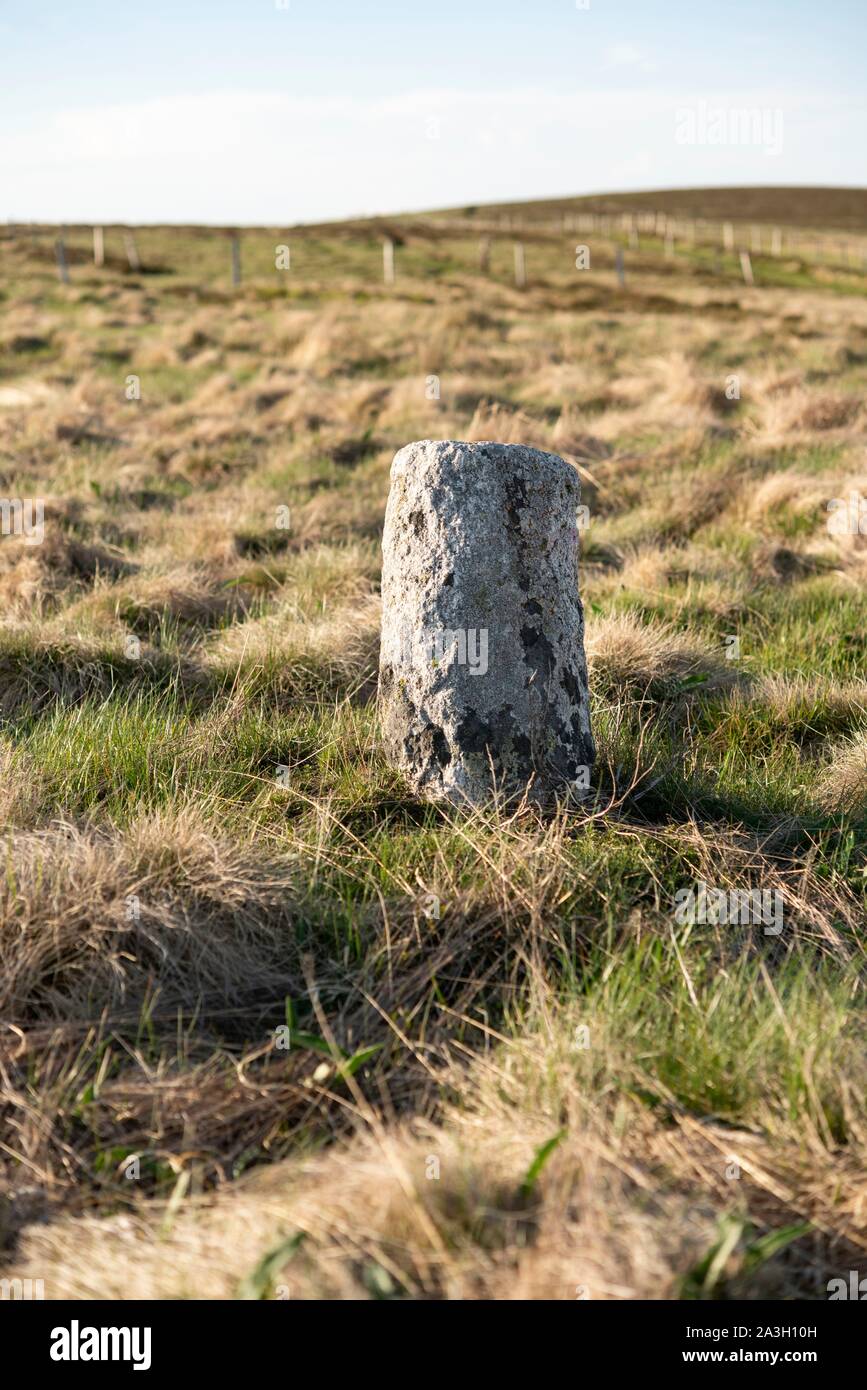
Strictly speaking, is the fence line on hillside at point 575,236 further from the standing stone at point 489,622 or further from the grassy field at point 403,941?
the standing stone at point 489,622

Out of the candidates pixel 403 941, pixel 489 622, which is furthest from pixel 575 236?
pixel 403 941

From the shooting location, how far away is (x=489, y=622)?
3.04 metres

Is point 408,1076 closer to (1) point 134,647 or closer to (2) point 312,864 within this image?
(2) point 312,864

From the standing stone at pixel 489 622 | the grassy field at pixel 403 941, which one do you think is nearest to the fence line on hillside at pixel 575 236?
the grassy field at pixel 403 941

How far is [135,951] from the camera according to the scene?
2451mm

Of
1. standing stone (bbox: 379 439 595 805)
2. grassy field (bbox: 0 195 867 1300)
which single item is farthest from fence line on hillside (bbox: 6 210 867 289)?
standing stone (bbox: 379 439 595 805)

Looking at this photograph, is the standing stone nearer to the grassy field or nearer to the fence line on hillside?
the grassy field

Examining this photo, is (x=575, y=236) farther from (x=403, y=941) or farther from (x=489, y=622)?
(x=403, y=941)

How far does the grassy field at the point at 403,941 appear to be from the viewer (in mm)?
1699

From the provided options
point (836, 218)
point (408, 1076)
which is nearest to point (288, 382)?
point (408, 1076)

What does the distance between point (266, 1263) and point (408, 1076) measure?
68cm

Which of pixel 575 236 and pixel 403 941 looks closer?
pixel 403 941

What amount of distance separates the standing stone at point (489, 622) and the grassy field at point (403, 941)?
0.54ft

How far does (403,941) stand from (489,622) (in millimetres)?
996
